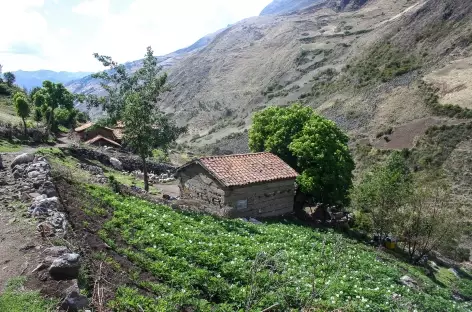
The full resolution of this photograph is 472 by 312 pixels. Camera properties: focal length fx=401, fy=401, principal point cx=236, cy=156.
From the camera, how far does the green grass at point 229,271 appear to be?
37.1 ft

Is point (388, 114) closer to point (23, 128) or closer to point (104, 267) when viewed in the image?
point (23, 128)

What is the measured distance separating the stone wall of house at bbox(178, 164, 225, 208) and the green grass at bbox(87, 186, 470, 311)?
18.7 feet

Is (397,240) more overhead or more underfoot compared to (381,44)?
more underfoot

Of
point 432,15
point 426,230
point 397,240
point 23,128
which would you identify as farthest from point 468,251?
point 432,15

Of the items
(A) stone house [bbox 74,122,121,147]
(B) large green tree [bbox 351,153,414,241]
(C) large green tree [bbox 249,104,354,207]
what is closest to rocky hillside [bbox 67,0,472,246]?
(C) large green tree [bbox 249,104,354,207]

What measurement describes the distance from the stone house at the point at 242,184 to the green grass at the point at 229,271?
5639 mm

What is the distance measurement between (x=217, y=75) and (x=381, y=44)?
85.7 metres

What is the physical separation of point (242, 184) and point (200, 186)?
3.37 metres

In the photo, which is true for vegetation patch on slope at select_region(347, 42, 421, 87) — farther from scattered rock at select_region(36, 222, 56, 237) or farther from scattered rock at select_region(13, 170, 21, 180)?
scattered rock at select_region(36, 222, 56, 237)

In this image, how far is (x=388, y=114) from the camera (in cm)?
7744

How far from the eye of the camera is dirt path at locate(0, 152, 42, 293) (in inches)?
396

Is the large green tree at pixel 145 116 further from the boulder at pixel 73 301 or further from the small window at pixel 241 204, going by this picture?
the boulder at pixel 73 301

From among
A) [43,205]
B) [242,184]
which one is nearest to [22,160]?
[43,205]

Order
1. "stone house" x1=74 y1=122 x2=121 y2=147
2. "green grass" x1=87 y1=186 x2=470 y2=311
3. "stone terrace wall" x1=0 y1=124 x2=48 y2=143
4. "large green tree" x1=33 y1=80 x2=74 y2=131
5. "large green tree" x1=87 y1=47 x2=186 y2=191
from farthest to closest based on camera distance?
"stone house" x1=74 y1=122 x2=121 y2=147
"large green tree" x1=33 y1=80 x2=74 y2=131
"stone terrace wall" x1=0 y1=124 x2=48 y2=143
"large green tree" x1=87 y1=47 x2=186 y2=191
"green grass" x1=87 y1=186 x2=470 y2=311
